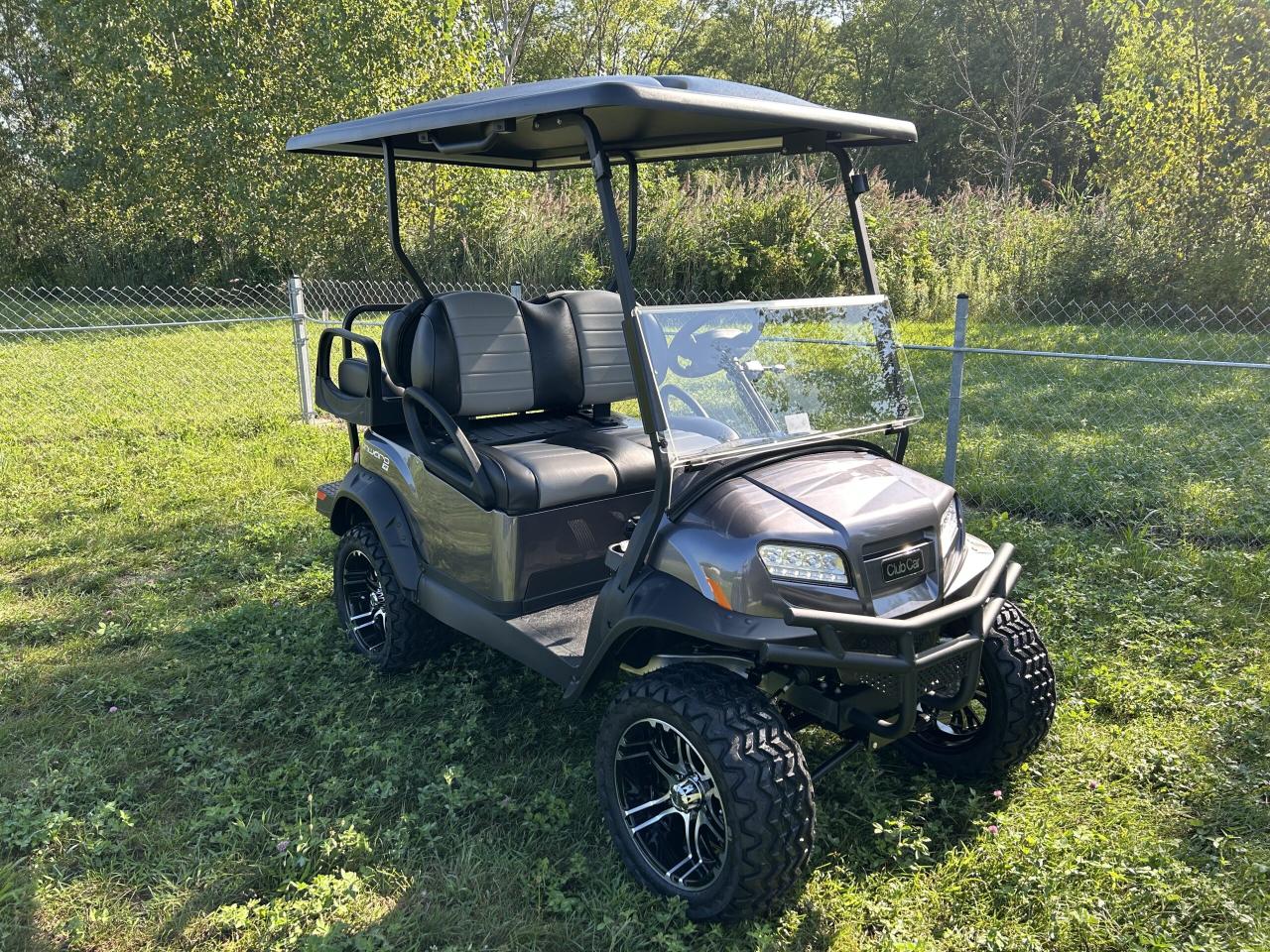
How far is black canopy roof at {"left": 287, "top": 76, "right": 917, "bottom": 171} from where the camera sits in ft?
7.36

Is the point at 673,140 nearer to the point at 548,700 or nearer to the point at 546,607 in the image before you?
the point at 546,607

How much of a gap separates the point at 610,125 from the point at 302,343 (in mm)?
4659

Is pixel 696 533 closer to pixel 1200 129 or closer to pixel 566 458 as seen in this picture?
pixel 566 458

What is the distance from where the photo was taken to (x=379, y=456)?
3602mm

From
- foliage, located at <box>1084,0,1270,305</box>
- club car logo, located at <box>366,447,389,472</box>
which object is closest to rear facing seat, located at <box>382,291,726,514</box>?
club car logo, located at <box>366,447,389,472</box>

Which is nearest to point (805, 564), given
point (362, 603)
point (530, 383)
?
point (530, 383)

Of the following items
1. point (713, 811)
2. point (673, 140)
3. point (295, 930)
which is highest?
point (673, 140)

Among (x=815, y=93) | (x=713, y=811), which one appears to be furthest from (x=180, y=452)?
(x=815, y=93)

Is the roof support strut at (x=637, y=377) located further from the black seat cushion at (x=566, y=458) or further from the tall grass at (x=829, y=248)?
the tall grass at (x=829, y=248)

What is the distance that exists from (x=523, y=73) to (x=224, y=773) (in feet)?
87.8

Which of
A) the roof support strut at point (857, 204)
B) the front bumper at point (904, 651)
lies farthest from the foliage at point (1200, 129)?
the front bumper at point (904, 651)

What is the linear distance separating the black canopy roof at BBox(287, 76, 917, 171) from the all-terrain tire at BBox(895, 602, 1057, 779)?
1578 millimetres

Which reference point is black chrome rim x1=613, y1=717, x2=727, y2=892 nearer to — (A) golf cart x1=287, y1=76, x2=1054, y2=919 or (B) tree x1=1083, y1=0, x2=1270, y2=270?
(A) golf cart x1=287, y1=76, x2=1054, y2=919

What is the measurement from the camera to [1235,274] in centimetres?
1016
